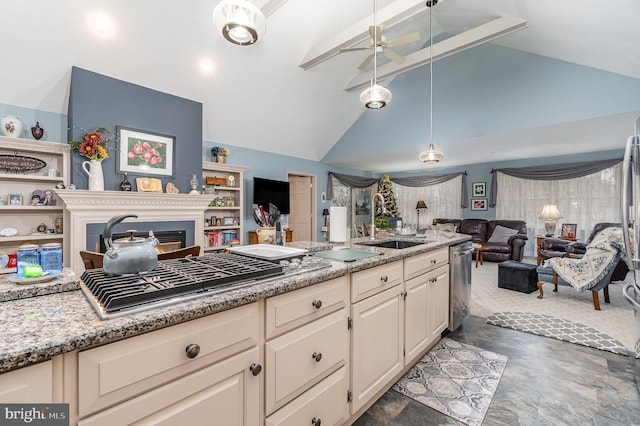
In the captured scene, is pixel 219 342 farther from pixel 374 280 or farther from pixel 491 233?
pixel 491 233

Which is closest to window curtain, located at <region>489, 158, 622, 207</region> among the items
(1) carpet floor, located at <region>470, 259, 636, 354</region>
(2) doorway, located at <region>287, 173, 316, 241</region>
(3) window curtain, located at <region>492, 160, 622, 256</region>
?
(3) window curtain, located at <region>492, 160, 622, 256</region>

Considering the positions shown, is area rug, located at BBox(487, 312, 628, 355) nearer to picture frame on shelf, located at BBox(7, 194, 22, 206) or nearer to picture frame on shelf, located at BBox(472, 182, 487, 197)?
picture frame on shelf, located at BBox(472, 182, 487, 197)

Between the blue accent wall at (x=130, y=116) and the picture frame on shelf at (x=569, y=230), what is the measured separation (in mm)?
6988

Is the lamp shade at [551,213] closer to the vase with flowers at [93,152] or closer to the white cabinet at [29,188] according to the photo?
the vase with flowers at [93,152]

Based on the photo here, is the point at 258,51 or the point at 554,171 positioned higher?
the point at 258,51

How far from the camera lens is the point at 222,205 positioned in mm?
5090

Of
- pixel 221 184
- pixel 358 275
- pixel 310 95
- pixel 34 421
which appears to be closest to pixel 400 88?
pixel 310 95

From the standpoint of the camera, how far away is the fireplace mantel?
10.6 feet

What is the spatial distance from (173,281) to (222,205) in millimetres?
4255

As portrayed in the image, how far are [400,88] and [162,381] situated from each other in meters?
6.40

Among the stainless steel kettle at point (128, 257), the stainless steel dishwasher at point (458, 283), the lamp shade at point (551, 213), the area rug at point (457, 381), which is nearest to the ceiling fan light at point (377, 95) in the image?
the stainless steel dishwasher at point (458, 283)

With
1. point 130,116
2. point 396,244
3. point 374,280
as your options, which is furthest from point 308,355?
point 130,116

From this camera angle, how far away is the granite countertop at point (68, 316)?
2.11 ft

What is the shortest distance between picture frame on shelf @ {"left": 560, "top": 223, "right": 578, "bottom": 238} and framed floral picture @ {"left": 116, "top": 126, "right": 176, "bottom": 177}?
731 centimetres
